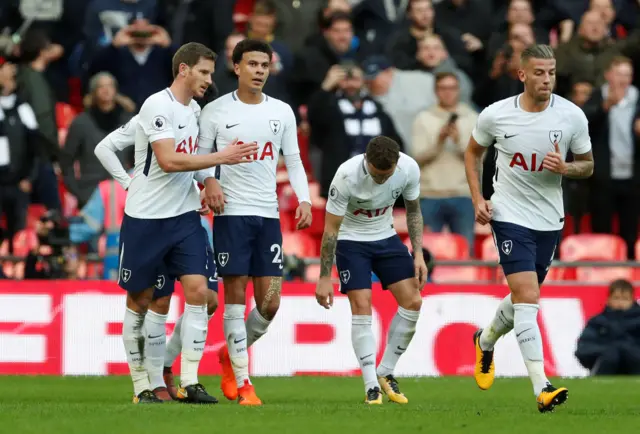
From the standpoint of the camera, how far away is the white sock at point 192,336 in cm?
1083

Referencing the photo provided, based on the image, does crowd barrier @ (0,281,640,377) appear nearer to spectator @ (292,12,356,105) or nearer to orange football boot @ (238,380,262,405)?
spectator @ (292,12,356,105)

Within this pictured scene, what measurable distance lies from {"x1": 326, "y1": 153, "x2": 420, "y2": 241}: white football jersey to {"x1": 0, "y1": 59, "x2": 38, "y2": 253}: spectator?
22.4 ft

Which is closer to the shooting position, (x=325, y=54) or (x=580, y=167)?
(x=580, y=167)

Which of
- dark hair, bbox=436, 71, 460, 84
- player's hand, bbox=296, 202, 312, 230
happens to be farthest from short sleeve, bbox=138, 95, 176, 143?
dark hair, bbox=436, 71, 460, 84

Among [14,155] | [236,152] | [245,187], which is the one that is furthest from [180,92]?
[14,155]

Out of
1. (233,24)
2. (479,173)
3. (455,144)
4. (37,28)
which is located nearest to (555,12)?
(455,144)

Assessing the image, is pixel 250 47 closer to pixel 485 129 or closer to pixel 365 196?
pixel 365 196

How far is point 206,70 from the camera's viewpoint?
10.8m

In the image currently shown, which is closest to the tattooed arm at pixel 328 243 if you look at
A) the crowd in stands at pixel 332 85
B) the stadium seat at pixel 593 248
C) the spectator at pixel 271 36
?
the crowd in stands at pixel 332 85

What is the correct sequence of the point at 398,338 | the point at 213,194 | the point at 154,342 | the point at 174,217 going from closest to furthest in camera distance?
the point at 174,217, the point at 213,194, the point at 154,342, the point at 398,338

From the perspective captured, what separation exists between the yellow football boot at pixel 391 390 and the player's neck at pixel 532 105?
2637 millimetres

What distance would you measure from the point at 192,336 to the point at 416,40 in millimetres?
8894

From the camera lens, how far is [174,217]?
1084 centimetres

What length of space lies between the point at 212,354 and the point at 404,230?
10.8ft
